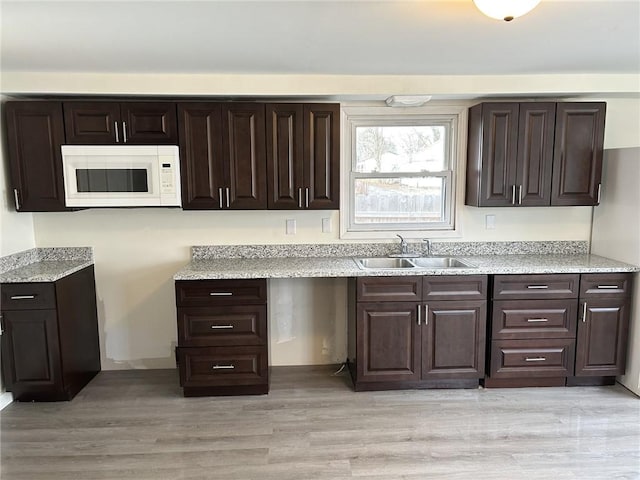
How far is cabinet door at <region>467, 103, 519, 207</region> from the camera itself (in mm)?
3232

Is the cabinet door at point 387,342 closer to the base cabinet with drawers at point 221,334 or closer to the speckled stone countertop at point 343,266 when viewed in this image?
the speckled stone countertop at point 343,266

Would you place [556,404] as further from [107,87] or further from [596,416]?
[107,87]

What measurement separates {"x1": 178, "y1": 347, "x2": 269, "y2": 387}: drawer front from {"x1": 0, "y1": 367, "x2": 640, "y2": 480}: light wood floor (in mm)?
141

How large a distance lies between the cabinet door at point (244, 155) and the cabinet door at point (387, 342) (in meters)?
1.10

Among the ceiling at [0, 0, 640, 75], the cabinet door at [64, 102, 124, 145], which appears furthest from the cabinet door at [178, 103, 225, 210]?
the cabinet door at [64, 102, 124, 145]

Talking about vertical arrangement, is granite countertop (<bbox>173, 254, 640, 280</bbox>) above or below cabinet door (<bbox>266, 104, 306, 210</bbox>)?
below

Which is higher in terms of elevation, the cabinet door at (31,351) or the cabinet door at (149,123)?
the cabinet door at (149,123)

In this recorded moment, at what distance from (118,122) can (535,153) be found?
2.97 metres

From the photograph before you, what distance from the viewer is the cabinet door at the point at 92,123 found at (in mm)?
3051

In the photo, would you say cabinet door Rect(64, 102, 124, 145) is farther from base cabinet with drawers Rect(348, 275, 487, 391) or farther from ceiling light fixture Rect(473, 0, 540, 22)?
ceiling light fixture Rect(473, 0, 540, 22)

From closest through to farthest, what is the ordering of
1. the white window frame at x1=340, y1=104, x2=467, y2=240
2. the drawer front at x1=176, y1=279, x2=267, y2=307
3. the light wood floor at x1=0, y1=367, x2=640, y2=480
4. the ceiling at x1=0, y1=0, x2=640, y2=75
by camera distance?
1. the ceiling at x1=0, y1=0, x2=640, y2=75
2. the light wood floor at x1=0, y1=367, x2=640, y2=480
3. the drawer front at x1=176, y1=279, x2=267, y2=307
4. the white window frame at x1=340, y1=104, x2=467, y2=240

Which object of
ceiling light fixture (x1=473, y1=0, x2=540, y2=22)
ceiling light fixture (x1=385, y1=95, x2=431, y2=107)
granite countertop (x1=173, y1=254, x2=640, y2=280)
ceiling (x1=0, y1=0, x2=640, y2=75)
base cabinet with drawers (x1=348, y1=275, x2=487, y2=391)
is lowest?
base cabinet with drawers (x1=348, y1=275, x2=487, y2=391)

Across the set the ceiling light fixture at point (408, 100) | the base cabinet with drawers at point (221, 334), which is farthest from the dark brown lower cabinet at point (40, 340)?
the ceiling light fixture at point (408, 100)

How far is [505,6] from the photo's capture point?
1.62 meters
